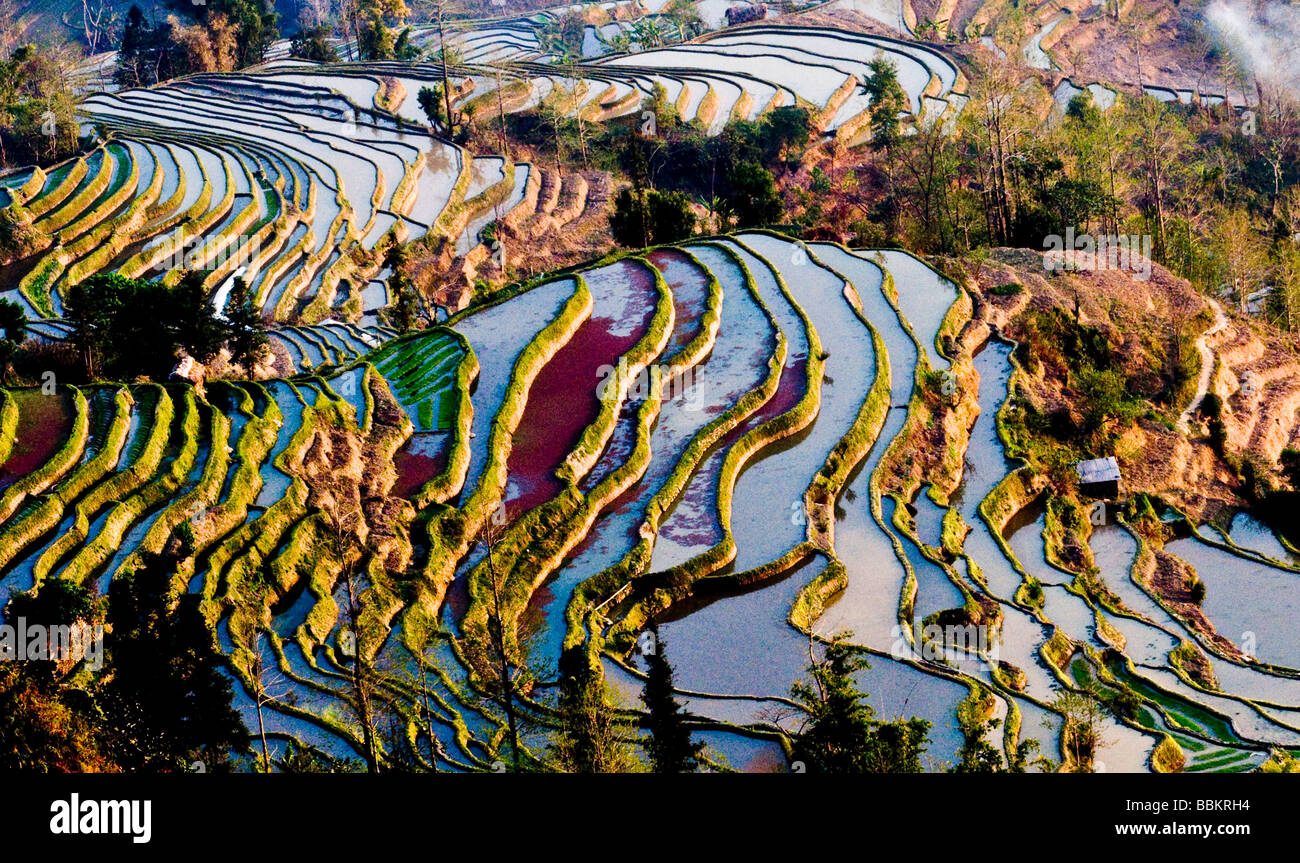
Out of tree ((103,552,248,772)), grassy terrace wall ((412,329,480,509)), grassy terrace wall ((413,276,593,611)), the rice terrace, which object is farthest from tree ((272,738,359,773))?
grassy terrace wall ((412,329,480,509))

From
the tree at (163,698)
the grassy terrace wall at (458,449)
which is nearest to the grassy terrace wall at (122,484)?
the tree at (163,698)

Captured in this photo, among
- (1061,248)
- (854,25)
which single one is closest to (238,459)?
(1061,248)

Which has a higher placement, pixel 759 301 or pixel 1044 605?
pixel 759 301

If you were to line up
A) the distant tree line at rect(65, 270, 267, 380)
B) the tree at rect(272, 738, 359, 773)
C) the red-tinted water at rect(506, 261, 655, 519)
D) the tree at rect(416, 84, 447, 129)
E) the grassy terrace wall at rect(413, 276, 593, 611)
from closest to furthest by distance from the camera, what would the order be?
the tree at rect(272, 738, 359, 773), the grassy terrace wall at rect(413, 276, 593, 611), the red-tinted water at rect(506, 261, 655, 519), the distant tree line at rect(65, 270, 267, 380), the tree at rect(416, 84, 447, 129)

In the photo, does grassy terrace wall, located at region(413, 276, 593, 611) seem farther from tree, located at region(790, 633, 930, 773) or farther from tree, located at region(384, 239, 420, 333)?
tree, located at region(384, 239, 420, 333)

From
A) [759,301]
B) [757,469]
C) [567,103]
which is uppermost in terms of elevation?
[567,103]

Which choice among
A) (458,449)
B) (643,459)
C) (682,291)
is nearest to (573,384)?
(643,459)

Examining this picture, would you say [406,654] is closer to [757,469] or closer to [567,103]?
[757,469]
